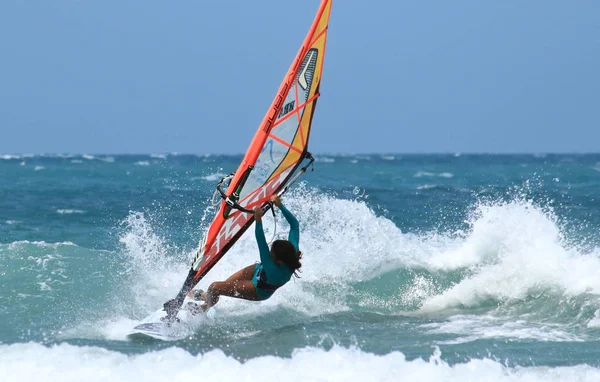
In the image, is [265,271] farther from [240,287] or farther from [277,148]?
[277,148]

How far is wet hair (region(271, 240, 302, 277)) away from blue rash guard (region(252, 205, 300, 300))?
0.04 meters

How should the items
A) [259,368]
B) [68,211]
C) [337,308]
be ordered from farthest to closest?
[68,211] < [337,308] < [259,368]

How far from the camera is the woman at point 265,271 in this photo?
224 inches

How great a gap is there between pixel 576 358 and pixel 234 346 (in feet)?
7.79

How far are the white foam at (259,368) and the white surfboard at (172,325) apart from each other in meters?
0.58

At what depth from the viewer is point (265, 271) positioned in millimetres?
5781

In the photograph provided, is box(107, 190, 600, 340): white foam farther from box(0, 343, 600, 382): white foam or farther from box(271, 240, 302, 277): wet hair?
box(0, 343, 600, 382): white foam

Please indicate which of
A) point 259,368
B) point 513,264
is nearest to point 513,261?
point 513,264

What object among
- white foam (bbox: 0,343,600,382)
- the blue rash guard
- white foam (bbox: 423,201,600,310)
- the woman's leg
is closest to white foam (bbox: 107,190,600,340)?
white foam (bbox: 423,201,600,310)

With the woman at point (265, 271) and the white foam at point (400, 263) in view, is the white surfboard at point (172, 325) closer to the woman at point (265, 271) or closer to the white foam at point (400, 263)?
the woman at point (265, 271)

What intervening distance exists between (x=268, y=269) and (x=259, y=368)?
2.83 feet

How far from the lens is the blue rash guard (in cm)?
562

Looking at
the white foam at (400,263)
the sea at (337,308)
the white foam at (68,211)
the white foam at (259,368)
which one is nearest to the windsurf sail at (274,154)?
the sea at (337,308)

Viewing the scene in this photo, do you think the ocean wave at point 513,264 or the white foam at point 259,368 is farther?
the ocean wave at point 513,264
